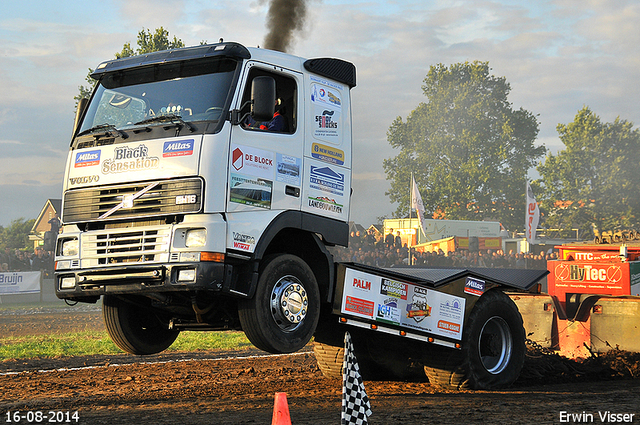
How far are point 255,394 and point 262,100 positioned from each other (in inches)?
154

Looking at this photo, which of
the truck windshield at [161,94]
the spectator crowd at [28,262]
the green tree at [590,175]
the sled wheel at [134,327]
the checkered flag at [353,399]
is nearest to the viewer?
the checkered flag at [353,399]

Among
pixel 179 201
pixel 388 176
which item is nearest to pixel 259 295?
pixel 179 201

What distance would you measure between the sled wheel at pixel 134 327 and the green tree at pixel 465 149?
58.2 metres

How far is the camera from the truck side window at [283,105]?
7133 mm

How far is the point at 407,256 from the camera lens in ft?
91.7

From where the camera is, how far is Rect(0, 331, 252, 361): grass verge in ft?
43.5

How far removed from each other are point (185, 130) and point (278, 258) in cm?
162

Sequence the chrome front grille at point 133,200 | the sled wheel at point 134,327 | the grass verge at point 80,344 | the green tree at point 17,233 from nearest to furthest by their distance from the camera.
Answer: the chrome front grille at point 133,200 < the sled wheel at point 134,327 < the grass verge at point 80,344 < the green tree at point 17,233

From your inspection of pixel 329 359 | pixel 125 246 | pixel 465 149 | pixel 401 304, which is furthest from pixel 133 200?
pixel 465 149

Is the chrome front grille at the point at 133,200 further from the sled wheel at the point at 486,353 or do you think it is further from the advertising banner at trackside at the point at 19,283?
the advertising banner at trackside at the point at 19,283

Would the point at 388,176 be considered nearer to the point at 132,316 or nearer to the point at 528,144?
the point at 528,144

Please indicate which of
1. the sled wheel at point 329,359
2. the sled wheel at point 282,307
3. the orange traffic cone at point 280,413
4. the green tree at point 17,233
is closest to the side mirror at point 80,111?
the sled wheel at point 282,307

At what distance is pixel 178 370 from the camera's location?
10961 millimetres

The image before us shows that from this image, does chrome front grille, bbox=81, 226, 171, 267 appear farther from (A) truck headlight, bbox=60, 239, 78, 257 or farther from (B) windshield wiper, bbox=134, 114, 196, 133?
(B) windshield wiper, bbox=134, 114, 196, 133
